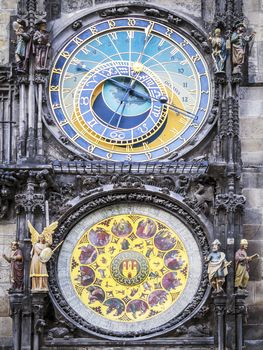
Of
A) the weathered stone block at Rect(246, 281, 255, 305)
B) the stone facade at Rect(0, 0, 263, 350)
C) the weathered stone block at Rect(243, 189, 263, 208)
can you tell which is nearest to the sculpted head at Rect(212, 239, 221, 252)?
the stone facade at Rect(0, 0, 263, 350)

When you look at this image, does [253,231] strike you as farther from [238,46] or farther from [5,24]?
[5,24]

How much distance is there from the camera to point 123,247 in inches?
802

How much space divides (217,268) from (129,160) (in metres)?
1.99

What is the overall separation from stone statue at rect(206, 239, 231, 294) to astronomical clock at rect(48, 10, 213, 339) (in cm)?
31

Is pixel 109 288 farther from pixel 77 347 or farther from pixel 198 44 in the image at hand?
pixel 198 44

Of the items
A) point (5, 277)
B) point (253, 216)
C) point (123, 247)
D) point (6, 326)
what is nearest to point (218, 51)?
point (253, 216)

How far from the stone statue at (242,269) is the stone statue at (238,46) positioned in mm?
2458

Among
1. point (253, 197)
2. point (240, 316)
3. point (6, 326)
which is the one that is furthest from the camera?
point (253, 197)

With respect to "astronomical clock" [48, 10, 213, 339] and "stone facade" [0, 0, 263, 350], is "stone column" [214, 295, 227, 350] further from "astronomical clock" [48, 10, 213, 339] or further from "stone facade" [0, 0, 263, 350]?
"astronomical clock" [48, 10, 213, 339]

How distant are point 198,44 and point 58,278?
3.80 meters

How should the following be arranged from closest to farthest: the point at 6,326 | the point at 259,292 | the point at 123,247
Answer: the point at 6,326
the point at 259,292
the point at 123,247

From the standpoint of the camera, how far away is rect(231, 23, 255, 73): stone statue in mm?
20719

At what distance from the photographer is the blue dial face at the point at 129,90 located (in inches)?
820

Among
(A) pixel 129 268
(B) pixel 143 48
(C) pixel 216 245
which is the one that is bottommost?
(A) pixel 129 268
